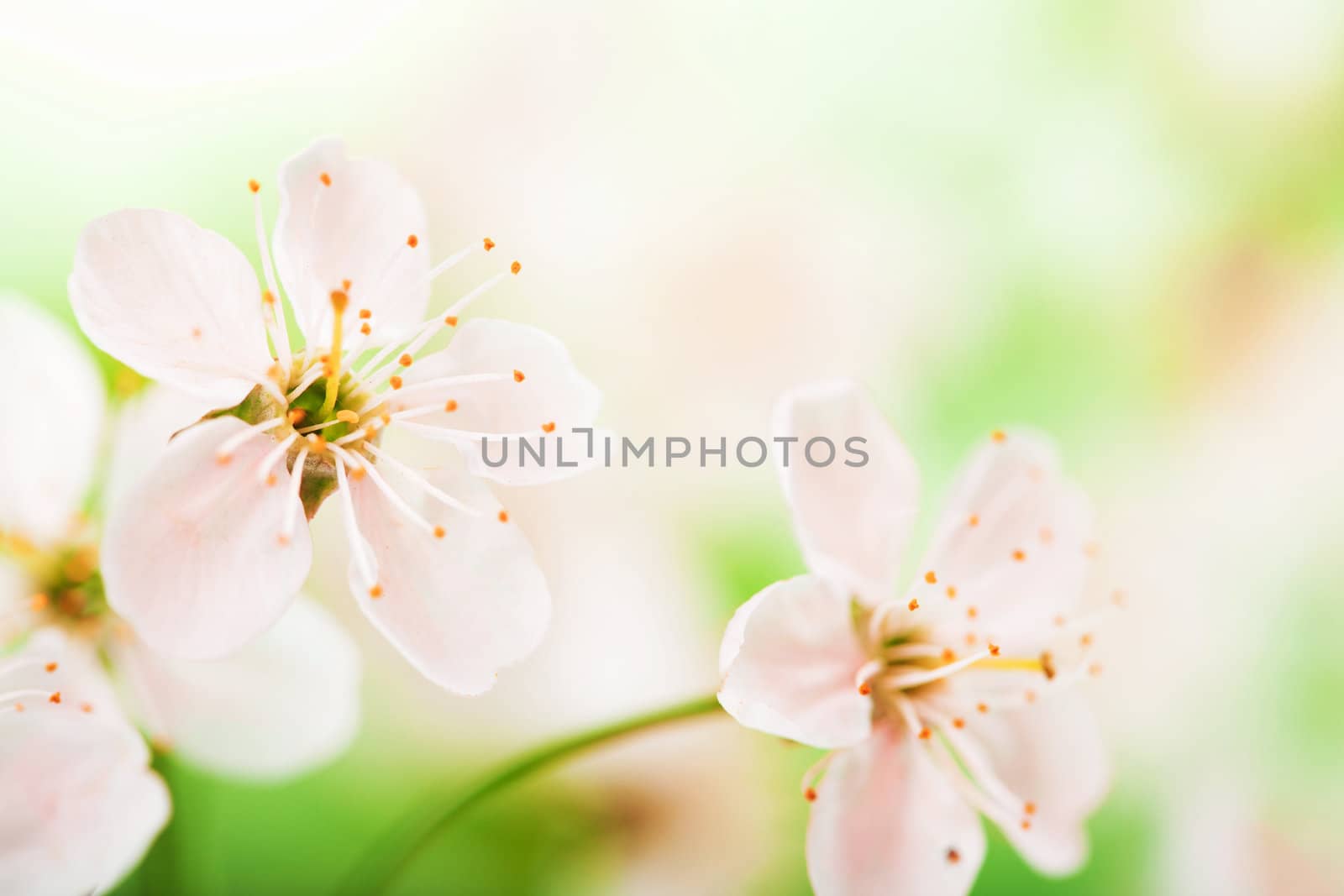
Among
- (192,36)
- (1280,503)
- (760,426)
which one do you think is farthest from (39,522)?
(1280,503)

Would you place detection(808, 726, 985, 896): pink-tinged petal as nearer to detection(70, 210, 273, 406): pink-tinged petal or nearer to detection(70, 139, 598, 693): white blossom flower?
detection(70, 139, 598, 693): white blossom flower

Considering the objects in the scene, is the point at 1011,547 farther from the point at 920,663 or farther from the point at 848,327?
Result: the point at 848,327

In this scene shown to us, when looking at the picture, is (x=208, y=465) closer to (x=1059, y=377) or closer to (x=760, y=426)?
(x=760, y=426)

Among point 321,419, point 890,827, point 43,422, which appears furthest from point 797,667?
point 43,422

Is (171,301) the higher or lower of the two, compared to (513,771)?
higher

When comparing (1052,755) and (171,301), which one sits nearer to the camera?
(171,301)

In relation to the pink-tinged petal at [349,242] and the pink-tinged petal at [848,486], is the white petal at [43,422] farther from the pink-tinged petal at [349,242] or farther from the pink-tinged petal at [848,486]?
the pink-tinged petal at [848,486]
